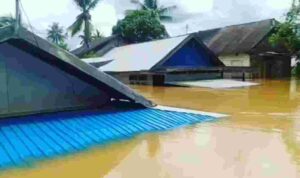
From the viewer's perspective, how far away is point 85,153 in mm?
6824

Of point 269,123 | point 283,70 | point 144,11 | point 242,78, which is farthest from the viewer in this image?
point 144,11

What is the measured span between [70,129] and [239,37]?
29366mm

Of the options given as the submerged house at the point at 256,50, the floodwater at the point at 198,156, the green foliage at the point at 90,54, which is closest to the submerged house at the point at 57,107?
the floodwater at the point at 198,156

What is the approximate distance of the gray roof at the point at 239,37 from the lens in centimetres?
3278

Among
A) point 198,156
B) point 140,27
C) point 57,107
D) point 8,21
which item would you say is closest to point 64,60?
point 57,107

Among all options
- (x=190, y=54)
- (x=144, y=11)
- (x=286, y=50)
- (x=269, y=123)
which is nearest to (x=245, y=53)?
(x=286, y=50)

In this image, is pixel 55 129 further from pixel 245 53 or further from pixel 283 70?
pixel 283 70

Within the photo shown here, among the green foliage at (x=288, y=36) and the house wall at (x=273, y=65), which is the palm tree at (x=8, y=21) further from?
the house wall at (x=273, y=65)

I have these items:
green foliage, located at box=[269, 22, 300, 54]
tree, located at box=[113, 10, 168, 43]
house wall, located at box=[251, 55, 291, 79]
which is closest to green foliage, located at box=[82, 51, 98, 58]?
tree, located at box=[113, 10, 168, 43]

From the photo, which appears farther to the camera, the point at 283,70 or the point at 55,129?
the point at 283,70

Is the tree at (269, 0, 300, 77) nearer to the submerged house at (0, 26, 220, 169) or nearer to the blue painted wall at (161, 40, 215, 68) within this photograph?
the blue painted wall at (161, 40, 215, 68)

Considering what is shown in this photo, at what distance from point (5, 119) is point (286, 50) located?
28.7 metres

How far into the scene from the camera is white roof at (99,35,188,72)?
24.4 meters

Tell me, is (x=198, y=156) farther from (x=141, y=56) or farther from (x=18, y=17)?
(x=141, y=56)
